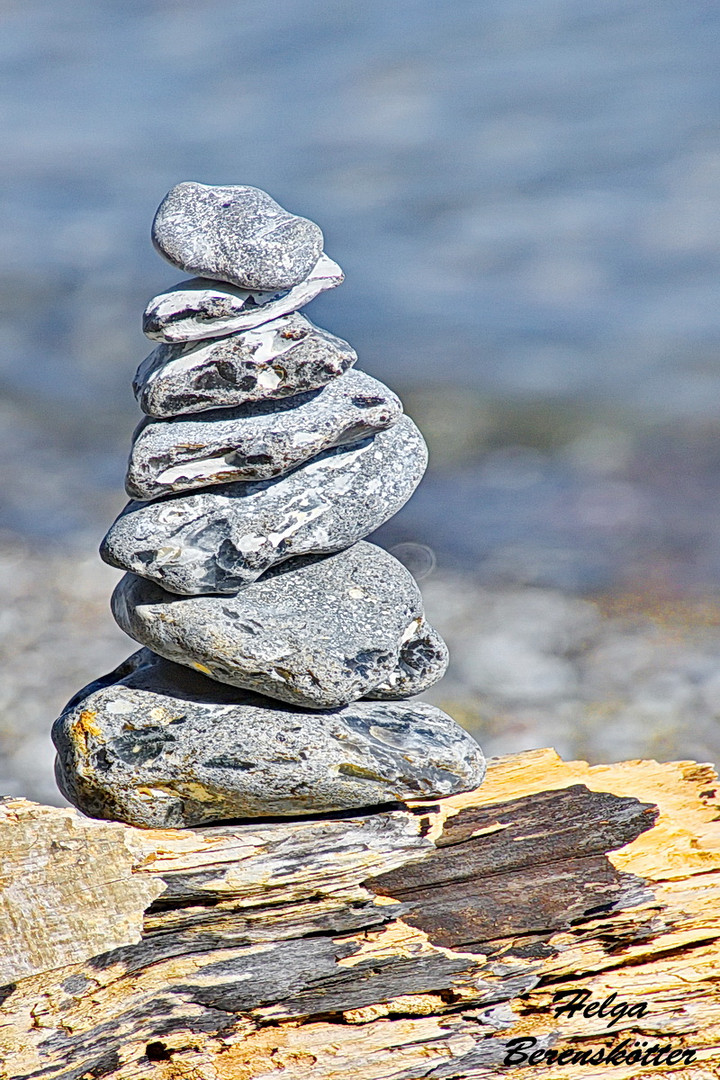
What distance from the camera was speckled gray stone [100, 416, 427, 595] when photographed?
4559 millimetres

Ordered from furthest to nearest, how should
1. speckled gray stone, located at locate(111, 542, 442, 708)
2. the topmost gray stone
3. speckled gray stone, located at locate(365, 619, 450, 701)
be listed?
speckled gray stone, located at locate(365, 619, 450, 701), speckled gray stone, located at locate(111, 542, 442, 708), the topmost gray stone

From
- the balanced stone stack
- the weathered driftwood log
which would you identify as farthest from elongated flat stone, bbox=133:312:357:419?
the weathered driftwood log

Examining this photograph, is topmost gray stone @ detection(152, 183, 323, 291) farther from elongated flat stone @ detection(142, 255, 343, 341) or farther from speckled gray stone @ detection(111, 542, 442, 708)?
speckled gray stone @ detection(111, 542, 442, 708)

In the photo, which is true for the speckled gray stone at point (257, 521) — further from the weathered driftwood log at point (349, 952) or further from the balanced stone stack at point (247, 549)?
the weathered driftwood log at point (349, 952)

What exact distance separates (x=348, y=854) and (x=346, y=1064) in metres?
0.80

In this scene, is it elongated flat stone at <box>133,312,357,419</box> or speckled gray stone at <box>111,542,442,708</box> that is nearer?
elongated flat stone at <box>133,312,357,419</box>

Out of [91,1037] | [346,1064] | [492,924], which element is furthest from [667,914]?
[91,1037]

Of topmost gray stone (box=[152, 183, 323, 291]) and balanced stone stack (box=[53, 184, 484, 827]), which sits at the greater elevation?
topmost gray stone (box=[152, 183, 323, 291])

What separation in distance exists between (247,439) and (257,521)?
34 cm

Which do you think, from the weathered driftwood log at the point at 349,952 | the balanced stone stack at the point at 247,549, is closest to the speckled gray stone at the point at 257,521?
the balanced stone stack at the point at 247,549

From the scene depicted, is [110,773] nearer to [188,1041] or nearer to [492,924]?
[188,1041]

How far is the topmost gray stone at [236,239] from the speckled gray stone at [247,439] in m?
0.54

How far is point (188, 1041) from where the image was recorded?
165 inches

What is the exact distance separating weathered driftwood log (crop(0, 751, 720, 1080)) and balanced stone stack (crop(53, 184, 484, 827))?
0.26 m
